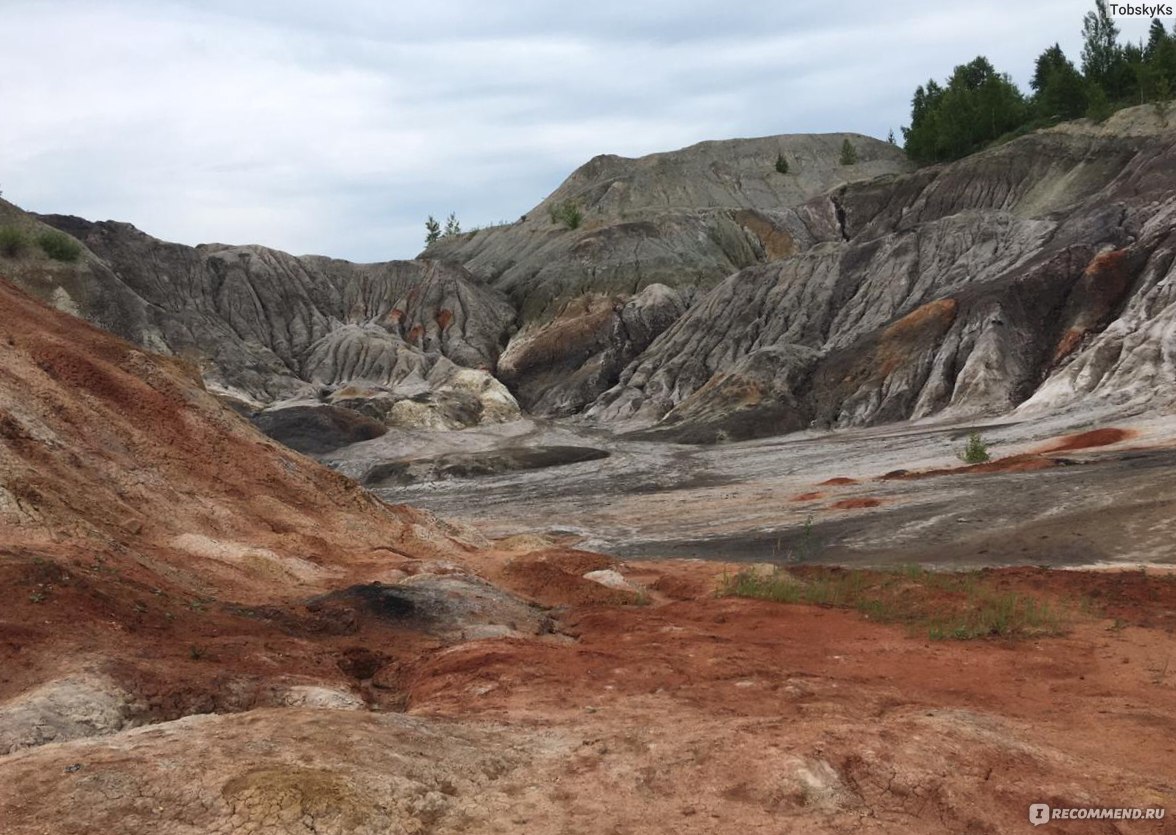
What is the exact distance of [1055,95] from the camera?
90312mm

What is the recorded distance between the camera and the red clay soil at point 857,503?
27469 mm

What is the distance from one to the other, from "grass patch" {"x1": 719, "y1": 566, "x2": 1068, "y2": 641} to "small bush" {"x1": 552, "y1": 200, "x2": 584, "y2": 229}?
8748cm

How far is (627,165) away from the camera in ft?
384

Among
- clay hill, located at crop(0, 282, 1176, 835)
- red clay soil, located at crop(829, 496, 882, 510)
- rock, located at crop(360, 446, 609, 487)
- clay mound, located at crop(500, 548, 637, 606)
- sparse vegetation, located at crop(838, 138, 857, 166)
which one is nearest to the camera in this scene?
clay hill, located at crop(0, 282, 1176, 835)

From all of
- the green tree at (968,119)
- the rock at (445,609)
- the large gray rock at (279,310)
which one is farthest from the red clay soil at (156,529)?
the green tree at (968,119)

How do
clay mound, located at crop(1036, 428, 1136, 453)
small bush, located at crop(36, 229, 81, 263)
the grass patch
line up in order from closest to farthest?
the grass patch
clay mound, located at crop(1036, 428, 1136, 453)
small bush, located at crop(36, 229, 81, 263)

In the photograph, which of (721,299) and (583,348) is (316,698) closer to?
(721,299)

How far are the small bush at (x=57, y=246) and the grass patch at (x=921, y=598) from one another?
71.1 metres

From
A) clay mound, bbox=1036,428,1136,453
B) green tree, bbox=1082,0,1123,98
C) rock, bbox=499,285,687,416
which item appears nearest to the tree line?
green tree, bbox=1082,0,1123,98

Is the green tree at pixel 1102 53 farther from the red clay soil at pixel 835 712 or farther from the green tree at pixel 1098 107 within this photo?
the red clay soil at pixel 835 712

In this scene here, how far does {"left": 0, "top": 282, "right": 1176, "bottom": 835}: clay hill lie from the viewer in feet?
21.3

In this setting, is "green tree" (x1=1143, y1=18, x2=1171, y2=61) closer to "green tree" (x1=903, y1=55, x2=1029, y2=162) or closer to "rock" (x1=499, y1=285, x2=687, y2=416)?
"green tree" (x1=903, y1=55, x2=1029, y2=162)

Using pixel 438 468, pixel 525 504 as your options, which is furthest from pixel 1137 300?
pixel 438 468

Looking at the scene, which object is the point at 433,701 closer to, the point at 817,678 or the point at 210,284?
the point at 817,678
